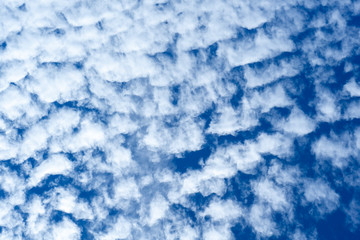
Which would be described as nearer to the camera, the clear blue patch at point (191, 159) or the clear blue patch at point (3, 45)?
the clear blue patch at point (191, 159)

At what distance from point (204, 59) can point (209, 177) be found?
0.47 metres

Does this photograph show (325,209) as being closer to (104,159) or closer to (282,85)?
(282,85)

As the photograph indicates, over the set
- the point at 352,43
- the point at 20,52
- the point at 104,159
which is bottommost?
the point at 104,159

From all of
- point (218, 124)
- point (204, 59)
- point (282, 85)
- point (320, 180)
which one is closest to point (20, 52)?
point (204, 59)

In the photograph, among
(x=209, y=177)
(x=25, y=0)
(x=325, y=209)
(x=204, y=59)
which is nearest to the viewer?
(x=325, y=209)

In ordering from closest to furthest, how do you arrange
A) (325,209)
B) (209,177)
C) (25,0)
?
(325,209)
(209,177)
(25,0)

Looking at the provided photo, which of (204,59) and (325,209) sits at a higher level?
(204,59)

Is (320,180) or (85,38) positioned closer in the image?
(320,180)

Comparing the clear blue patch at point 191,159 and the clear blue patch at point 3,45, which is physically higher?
the clear blue patch at point 3,45

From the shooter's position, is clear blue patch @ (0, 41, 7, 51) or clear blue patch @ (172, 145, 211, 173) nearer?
clear blue patch @ (172, 145, 211, 173)

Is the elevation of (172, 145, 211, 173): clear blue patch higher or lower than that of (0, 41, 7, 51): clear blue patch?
lower

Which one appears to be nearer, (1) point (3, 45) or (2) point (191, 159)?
(2) point (191, 159)

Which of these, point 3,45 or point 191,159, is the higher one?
point 3,45

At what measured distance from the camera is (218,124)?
1107 mm
